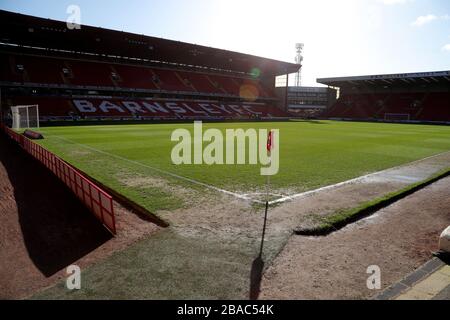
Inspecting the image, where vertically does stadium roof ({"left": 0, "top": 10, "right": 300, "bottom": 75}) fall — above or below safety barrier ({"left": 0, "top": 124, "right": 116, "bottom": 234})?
above

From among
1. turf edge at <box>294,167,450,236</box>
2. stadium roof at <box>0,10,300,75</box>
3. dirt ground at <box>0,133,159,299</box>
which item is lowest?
dirt ground at <box>0,133,159,299</box>

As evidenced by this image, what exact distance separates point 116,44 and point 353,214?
4855 centimetres

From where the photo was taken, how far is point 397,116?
62.4 m

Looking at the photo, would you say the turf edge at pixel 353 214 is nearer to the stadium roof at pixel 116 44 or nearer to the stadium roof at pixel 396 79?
the stadium roof at pixel 116 44

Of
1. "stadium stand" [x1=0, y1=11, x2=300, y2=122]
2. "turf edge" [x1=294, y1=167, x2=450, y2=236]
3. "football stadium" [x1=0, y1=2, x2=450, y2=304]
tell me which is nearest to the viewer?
"football stadium" [x1=0, y1=2, x2=450, y2=304]

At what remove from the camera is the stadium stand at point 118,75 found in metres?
41.8

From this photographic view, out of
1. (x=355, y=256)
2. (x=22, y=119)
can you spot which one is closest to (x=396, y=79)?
(x=22, y=119)

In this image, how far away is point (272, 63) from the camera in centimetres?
6247

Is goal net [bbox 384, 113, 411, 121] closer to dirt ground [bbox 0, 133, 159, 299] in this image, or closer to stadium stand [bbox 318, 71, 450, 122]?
stadium stand [bbox 318, 71, 450, 122]

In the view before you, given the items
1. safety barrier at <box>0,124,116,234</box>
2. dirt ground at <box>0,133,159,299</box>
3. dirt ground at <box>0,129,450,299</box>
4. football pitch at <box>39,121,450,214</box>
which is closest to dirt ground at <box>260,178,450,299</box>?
dirt ground at <box>0,129,450,299</box>

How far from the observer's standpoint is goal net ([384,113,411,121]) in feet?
200

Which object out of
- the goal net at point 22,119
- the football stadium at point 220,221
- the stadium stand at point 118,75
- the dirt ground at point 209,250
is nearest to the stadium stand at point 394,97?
the stadium stand at point 118,75

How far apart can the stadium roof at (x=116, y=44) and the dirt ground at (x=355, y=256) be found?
41250 millimetres

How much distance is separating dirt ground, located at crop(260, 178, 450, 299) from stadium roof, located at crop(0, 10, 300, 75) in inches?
1624
